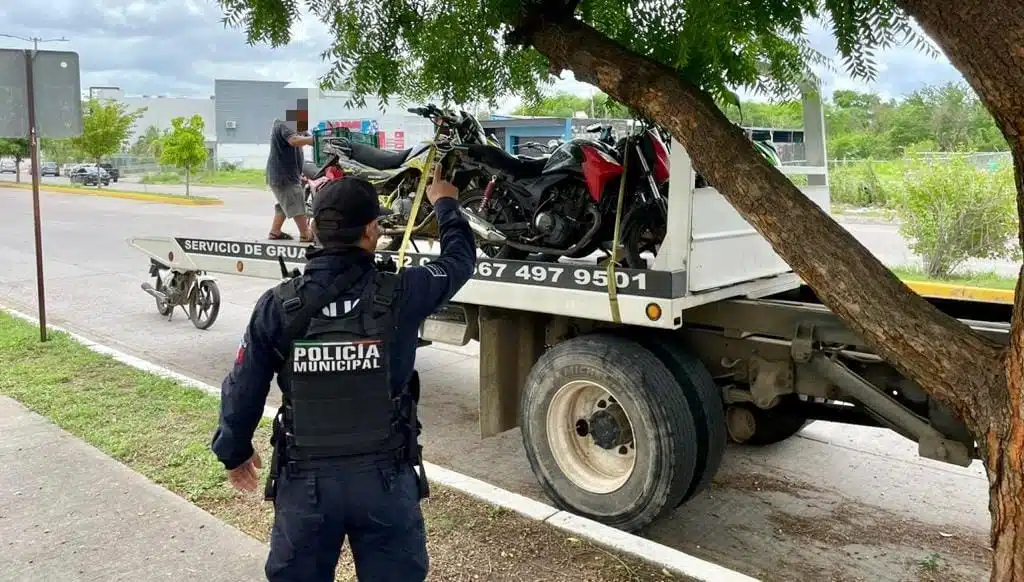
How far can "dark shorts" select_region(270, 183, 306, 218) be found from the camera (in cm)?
834

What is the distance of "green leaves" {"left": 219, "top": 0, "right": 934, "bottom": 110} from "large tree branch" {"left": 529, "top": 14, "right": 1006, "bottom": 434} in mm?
163

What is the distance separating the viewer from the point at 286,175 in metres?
8.34

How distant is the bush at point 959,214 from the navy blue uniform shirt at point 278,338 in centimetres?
1100

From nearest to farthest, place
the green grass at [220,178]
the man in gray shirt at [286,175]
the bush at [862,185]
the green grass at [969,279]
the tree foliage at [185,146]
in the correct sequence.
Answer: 1. the man in gray shirt at [286,175]
2. the green grass at [969,279]
3. the bush at [862,185]
4. the tree foliage at [185,146]
5. the green grass at [220,178]

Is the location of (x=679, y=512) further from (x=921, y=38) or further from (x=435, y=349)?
(x=435, y=349)

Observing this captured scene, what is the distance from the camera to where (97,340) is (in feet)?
30.9

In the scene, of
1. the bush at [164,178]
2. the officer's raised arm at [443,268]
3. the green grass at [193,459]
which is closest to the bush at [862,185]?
the green grass at [193,459]

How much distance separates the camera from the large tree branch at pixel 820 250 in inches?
100

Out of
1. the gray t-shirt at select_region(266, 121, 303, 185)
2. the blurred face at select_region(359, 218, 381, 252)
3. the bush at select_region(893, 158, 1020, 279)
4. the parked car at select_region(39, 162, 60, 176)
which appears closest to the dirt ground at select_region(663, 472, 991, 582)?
the blurred face at select_region(359, 218, 381, 252)

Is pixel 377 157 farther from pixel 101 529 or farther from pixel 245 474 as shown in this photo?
pixel 245 474

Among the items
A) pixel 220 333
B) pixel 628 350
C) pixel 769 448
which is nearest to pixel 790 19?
pixel 628 350

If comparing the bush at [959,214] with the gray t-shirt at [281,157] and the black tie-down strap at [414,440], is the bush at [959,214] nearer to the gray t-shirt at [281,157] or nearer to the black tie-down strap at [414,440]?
the gray t-shirt at [281,157]

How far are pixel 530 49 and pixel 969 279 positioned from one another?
9920mm

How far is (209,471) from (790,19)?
3.84 m
